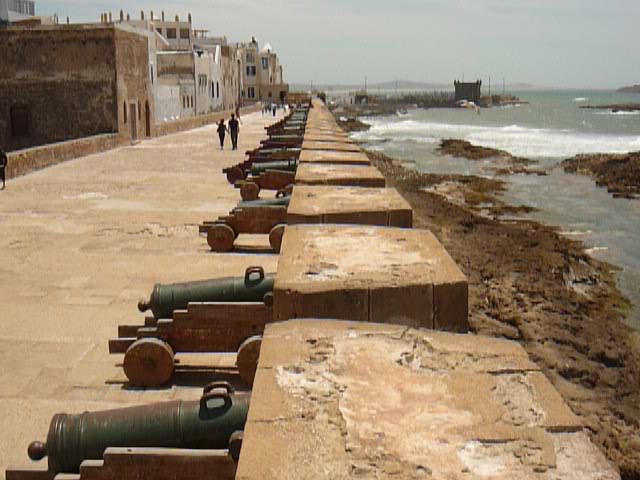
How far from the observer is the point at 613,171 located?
28.6 metres

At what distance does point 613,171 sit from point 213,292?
86.8 feet

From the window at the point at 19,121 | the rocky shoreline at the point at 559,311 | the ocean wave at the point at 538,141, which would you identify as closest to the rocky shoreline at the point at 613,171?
the ocean wave at the point at 538,141

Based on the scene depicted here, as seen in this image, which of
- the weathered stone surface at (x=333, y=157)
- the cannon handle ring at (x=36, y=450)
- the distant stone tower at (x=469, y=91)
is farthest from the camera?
the distant stone tower at (x=469, y=91)

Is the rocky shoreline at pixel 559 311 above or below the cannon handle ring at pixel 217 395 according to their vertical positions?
below

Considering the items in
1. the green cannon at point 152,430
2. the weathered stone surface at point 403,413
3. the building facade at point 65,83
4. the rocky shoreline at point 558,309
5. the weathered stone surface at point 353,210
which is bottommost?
the rocky shoreline at point 558,309

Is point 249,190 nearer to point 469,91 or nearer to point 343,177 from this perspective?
point 343,177

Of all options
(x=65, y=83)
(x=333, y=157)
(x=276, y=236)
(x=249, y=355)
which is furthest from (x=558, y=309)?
(x=65, y=83)

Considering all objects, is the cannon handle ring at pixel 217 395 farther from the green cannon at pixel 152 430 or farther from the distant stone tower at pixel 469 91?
the distant stone tower at pixel 469 91

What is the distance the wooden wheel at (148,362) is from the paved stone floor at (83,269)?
0.09 metres

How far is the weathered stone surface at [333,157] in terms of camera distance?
8.07 meters

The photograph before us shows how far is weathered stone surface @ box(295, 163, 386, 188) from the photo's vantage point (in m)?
6.38

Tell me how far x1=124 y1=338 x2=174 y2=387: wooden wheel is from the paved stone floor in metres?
0.09

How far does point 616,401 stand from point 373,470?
20.4ft

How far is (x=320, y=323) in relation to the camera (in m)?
2.98
